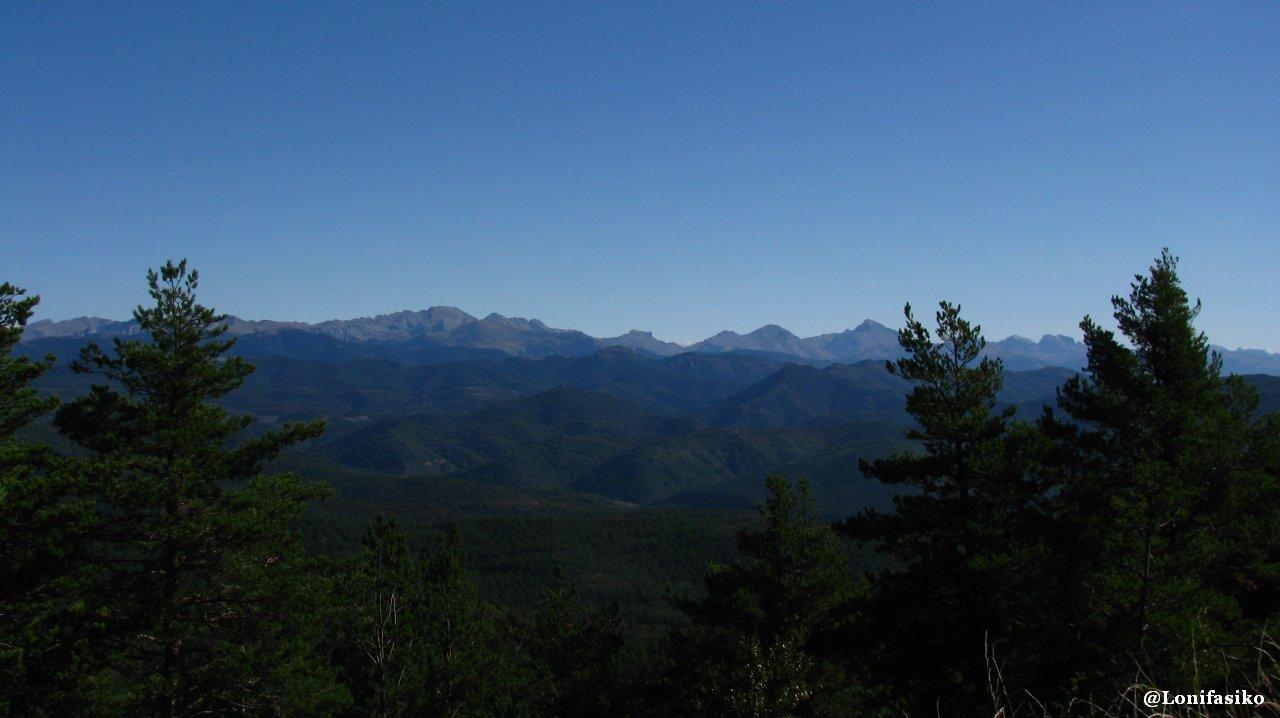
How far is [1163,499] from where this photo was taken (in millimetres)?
14281

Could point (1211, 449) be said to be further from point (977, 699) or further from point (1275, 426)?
point (977, 699)

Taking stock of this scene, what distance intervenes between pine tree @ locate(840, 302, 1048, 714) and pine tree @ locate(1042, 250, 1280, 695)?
1.30m

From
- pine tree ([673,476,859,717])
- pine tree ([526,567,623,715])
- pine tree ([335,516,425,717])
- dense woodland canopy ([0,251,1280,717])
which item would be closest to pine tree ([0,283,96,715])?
dense woodland canopy ([0,251,1280,717])

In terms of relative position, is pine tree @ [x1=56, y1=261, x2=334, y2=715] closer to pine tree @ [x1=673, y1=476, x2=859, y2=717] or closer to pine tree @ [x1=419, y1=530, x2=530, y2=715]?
pine tree @ [x1=673, y1=476, x2=859, y2=717]

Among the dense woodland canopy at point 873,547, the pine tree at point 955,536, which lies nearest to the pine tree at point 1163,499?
the dense woodland canopy at point 873,547

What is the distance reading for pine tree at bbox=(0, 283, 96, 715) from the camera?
13.1m

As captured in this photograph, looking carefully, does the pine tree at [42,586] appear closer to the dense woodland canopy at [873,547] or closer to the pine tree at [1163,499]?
the dense woodland canopy at [873,547]

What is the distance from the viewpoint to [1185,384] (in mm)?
18578

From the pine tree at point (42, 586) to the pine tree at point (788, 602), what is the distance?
14286 mm

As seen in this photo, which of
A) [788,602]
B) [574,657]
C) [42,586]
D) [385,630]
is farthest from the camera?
[574,657]

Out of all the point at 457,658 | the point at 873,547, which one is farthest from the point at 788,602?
the point at 457,658

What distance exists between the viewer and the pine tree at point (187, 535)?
15195mm

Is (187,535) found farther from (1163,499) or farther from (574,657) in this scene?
(574,657)

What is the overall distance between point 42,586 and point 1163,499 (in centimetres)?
2318
